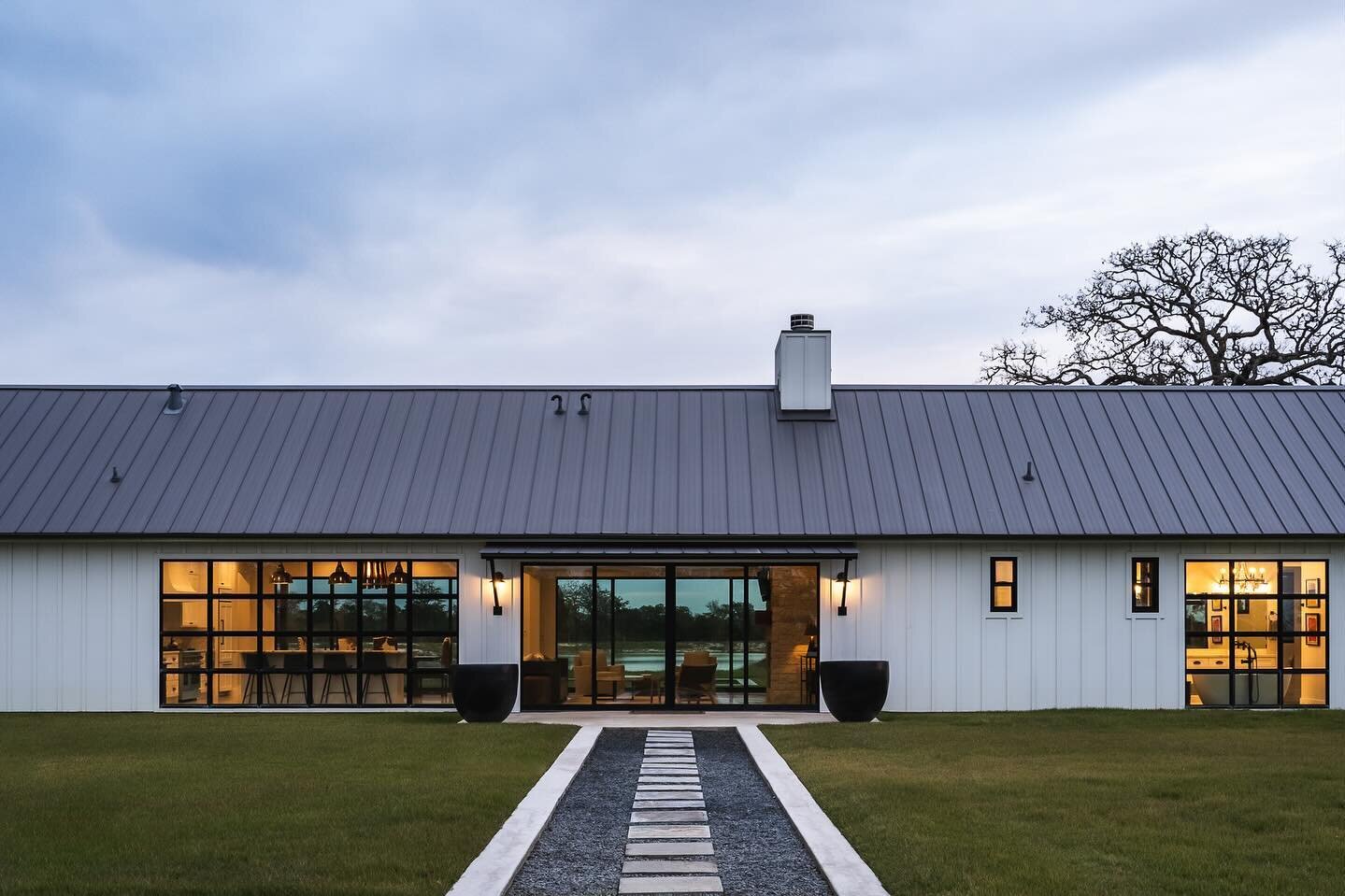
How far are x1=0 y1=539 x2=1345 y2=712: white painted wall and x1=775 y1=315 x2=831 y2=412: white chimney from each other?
10.7 feet

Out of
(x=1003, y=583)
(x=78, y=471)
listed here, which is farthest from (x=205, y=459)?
(x=1003, y=583)

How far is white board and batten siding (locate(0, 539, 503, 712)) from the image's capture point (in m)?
17.8

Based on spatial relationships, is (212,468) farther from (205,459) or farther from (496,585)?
(496,585)

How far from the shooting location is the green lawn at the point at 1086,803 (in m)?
7.45

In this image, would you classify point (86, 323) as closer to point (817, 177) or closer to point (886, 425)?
point (817, 177)

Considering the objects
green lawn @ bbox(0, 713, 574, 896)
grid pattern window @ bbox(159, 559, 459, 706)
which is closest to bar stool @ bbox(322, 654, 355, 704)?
grid pattern window @ bbox(159, 559, 459, 706)

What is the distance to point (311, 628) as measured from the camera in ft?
59.3

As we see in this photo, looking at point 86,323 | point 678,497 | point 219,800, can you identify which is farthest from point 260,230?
point 219,800

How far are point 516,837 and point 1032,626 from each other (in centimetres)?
1117

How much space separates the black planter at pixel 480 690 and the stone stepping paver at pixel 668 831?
11.6 feet

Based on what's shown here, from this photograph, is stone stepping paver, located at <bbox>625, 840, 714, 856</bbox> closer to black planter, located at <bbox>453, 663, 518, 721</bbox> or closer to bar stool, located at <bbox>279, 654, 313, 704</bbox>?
black planter, located at <bbox>453, 663, 518, 721</bbox>

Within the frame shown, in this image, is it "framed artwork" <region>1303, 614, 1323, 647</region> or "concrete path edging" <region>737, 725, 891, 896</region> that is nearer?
"concrete path edging" <region>737, 725, 891, 896</region>

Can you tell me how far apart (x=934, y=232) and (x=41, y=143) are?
19.2 meters

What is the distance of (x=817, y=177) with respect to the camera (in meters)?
23.5
